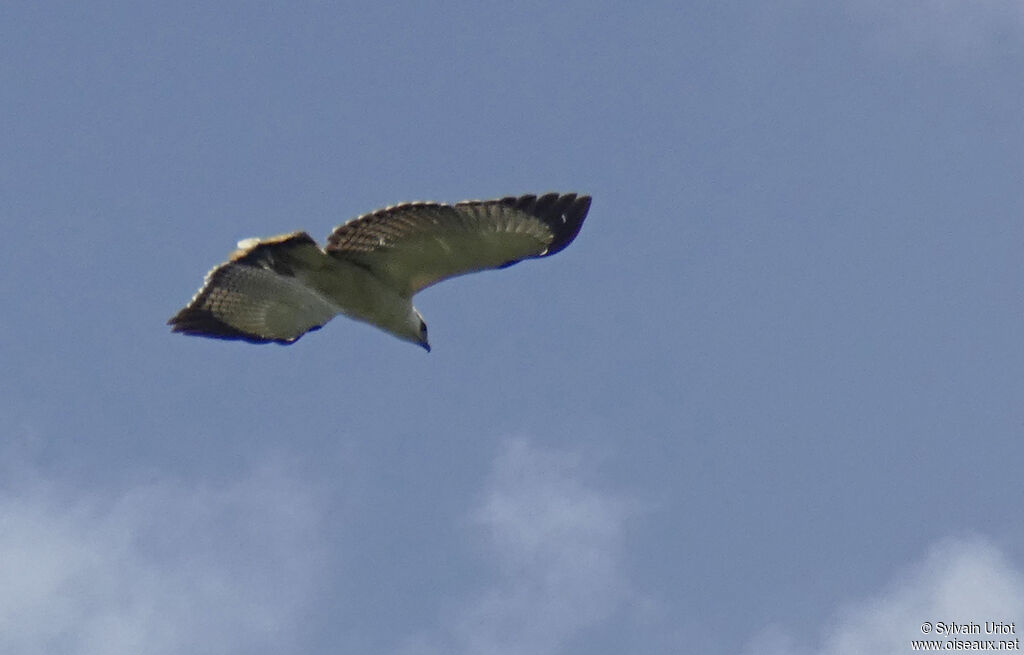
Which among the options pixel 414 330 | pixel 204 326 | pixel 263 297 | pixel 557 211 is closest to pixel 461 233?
pixel 557 211

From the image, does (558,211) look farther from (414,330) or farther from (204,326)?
(204,326)

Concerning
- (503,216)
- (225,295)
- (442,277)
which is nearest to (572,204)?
(503,216)

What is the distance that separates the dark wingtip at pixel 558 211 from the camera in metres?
12.3

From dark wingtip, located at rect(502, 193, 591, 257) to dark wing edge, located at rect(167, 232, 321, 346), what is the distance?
1.93 meters

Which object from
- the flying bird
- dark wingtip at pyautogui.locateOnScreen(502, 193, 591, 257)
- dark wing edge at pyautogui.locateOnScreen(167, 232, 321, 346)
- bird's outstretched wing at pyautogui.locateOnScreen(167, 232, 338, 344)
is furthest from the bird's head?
dark wingtip at pyautogui.locateOnScreen(502, 193, 591, 257)

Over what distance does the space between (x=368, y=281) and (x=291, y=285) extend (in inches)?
34.1

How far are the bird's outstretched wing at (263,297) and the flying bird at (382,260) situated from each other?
10mm

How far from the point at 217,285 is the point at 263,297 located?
460 millimetres

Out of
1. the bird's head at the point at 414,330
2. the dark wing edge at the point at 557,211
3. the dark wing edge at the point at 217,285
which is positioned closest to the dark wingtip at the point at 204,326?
the dark wing edge at the point at 217,285

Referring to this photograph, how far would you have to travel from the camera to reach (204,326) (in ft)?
48.1

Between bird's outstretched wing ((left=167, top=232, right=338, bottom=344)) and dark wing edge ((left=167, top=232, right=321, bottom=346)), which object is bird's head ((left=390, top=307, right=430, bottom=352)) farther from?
dark wing edge ((left=167, top=232, right=321, bottom=346))

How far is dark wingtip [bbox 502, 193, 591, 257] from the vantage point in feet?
40.3

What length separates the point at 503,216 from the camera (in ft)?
40.4

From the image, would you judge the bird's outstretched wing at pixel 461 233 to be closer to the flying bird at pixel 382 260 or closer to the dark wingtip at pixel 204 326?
the flying bird at pixel 382 260
